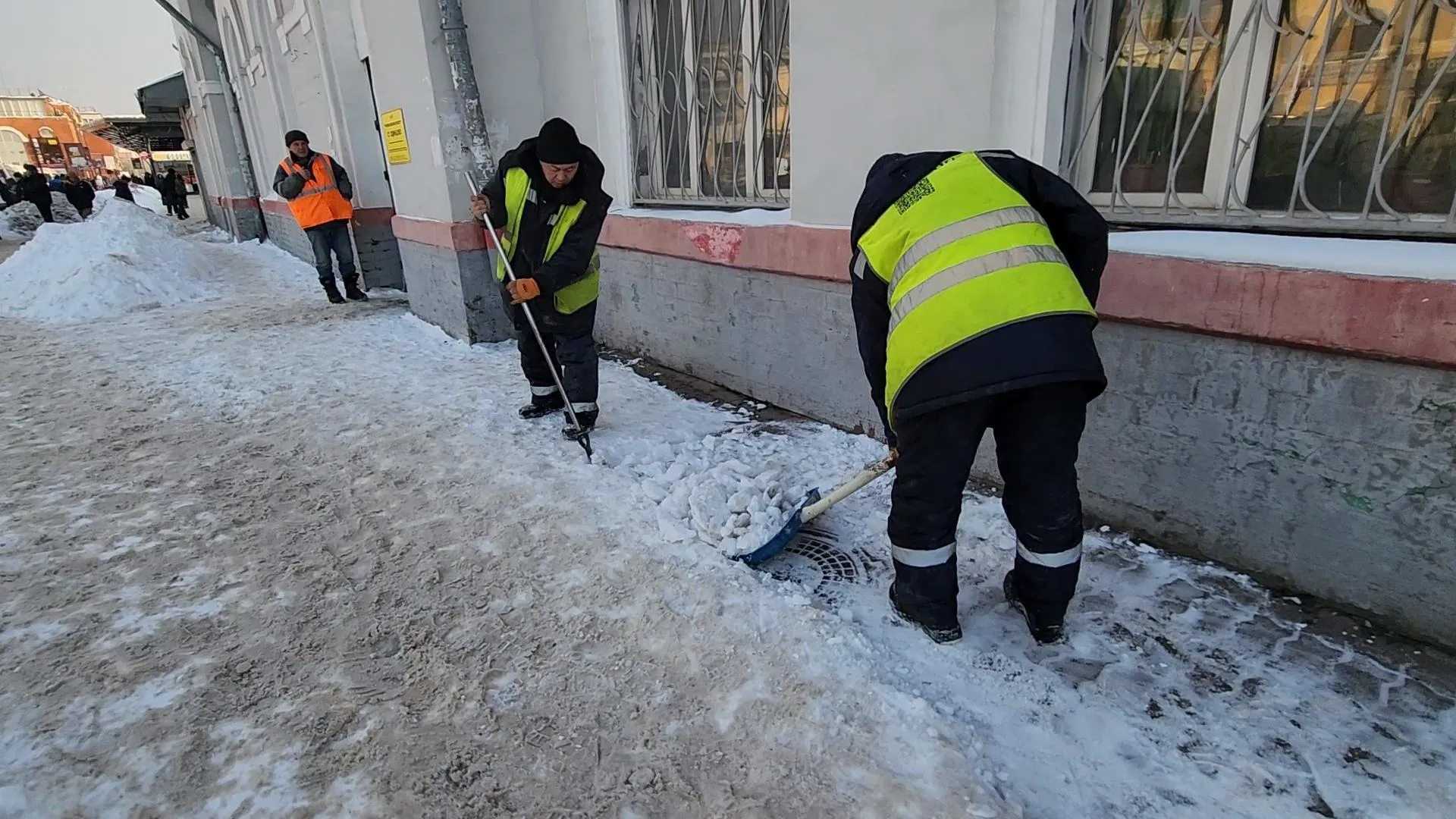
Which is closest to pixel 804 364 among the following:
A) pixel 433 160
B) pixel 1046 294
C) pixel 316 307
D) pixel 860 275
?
pixel 860 275

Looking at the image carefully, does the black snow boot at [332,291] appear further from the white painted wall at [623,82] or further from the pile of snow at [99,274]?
the pile of snow at [99,274]

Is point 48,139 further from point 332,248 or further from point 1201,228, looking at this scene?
point 1201,228

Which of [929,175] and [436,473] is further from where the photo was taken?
[436,473]

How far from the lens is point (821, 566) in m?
2.63

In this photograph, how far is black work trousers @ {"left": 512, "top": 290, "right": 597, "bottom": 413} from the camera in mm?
3758

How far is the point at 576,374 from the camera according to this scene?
3.83 m

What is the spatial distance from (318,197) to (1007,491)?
7841mm

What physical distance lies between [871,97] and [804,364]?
136 centimetres

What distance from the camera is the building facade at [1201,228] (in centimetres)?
206

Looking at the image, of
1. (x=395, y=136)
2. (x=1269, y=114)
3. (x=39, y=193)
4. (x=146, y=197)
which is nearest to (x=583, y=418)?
(x=1269, y=114)

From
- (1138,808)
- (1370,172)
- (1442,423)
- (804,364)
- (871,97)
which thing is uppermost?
(871,97)

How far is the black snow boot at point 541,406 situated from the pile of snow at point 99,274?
6.53 meters

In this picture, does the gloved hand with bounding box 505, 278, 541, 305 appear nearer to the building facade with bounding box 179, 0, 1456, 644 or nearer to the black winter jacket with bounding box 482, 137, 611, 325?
the black winter jacket with bounding box 482, 137, 611, 325

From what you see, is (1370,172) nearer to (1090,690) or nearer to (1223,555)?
(1223,555)
